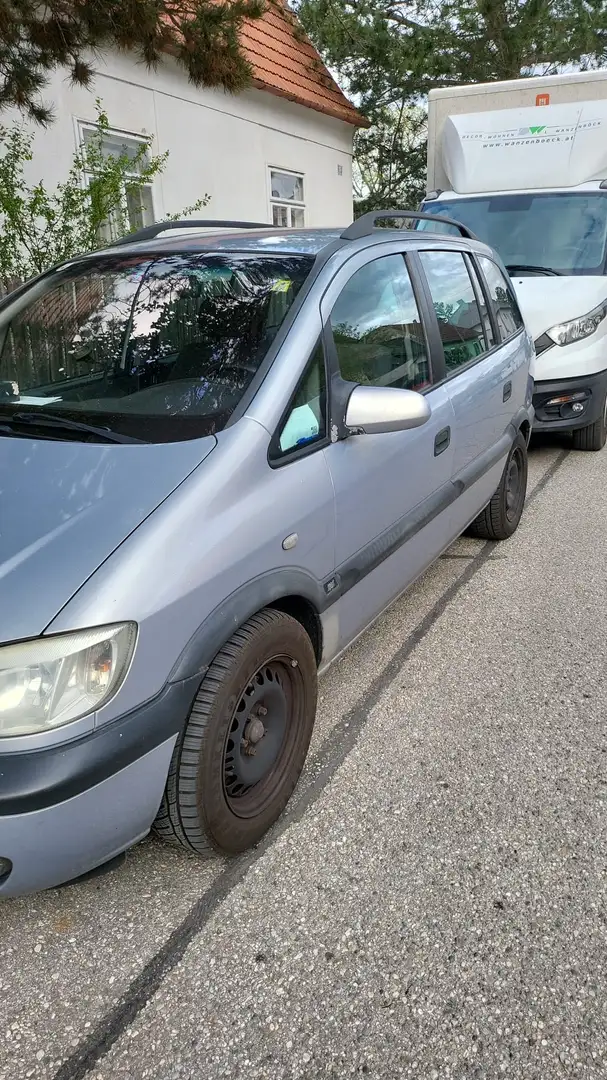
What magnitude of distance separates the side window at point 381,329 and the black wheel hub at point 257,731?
3.55 ft

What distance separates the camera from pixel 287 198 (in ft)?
39.0

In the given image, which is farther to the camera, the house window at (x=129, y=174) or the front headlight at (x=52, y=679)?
the house window at (x=129, y=174)

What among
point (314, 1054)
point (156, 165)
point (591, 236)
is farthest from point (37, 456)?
point (591, 236)

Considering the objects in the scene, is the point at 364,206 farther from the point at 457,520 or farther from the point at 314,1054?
the point at 314,1054

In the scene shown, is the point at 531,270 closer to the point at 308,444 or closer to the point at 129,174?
the point at 129,174

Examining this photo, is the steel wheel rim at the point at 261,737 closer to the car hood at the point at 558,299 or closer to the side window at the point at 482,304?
the side window at the point at 482,304

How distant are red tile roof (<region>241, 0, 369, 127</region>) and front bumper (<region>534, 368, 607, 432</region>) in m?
6.21

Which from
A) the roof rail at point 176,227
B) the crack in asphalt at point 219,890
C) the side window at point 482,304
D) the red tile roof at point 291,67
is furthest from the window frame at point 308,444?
the red tile roof at point 291,67

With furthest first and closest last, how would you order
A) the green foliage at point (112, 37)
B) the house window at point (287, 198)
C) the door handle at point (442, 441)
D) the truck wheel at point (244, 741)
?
the house window at point (287, 198) < the green foliage at point (112, 37) < the door handle at point (442, 441) < the truck wheel at point (244, 741)

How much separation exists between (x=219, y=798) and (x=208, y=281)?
70.3 inches

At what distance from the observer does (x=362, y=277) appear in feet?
9.84

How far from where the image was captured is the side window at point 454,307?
3584 millimetres

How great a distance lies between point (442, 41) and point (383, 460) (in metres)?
14.0

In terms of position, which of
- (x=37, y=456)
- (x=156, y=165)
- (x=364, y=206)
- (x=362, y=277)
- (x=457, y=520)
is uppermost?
(x=364, y=206)
